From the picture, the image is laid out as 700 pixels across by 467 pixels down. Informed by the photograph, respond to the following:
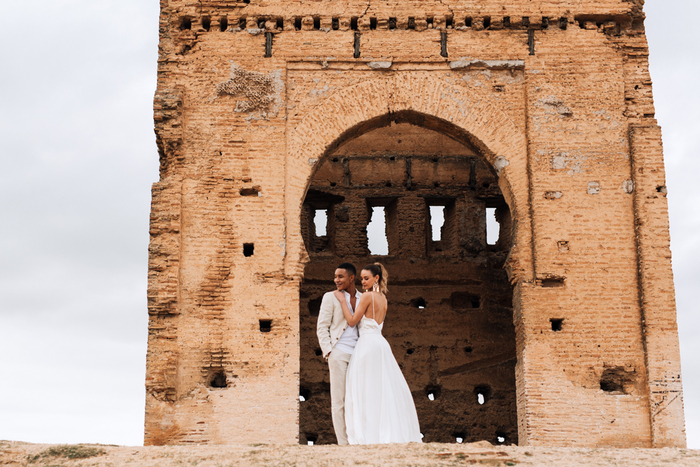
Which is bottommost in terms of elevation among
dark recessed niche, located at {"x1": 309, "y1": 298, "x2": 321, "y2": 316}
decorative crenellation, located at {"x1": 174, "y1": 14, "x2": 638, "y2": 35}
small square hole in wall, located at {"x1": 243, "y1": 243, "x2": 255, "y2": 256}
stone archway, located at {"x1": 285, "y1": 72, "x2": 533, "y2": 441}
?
dark recessed niche, located at {"x1": 309, "y1": 298, "x2": 321, "y2": 316}

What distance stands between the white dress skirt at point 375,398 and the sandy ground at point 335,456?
824 mm

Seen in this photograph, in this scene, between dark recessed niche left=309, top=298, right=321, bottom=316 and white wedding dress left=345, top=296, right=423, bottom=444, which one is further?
dark recessed niche left=309, top=298, right=321, bottom=316

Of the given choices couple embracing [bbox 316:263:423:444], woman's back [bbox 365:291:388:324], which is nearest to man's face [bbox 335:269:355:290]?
couple embracing [bbox 316:263:423:444]

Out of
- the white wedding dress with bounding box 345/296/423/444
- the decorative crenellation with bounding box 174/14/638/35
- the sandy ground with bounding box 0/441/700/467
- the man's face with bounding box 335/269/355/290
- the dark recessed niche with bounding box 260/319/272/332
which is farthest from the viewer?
the decorative crenellation with bounding box 174/14/638/35

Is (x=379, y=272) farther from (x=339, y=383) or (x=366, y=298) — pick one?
(x=339, y=383)

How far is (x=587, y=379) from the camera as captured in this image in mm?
10656

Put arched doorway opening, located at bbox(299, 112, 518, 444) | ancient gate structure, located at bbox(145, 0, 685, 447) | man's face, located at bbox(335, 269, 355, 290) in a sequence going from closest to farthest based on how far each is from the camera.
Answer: man's face, located at bbox(335, 269, 355, 290) < ancient gate structure, located at bbox(145, 0, 685, 447) < arched doorway opening, located at bbox(299, 112, 518, 444)

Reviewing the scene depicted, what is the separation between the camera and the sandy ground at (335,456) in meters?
6.79

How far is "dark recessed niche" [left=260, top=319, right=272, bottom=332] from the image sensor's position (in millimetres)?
10812

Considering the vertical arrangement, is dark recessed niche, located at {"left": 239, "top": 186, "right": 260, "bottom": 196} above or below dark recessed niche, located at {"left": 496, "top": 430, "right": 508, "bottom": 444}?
above

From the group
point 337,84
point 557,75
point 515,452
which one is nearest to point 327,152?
point 337,84

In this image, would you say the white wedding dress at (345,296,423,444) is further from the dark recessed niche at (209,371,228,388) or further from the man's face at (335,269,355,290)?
the dark recessed niche at (209,371,228,388)

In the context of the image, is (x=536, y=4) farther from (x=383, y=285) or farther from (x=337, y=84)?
(x=383, y=285)

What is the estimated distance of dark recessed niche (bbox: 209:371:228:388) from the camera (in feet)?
Answer: 35.2
